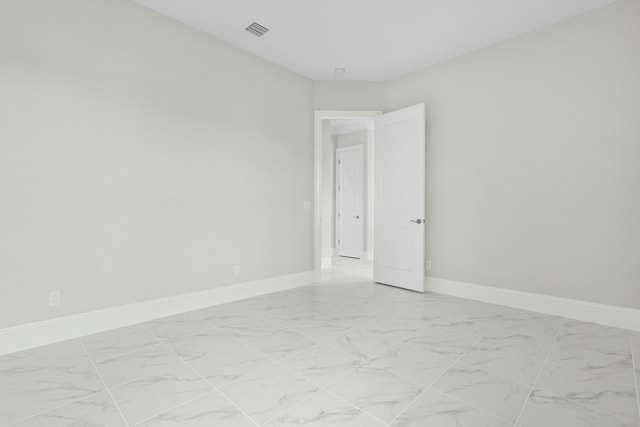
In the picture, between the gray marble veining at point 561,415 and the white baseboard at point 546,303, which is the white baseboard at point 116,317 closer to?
the white baseboard at point 546,303

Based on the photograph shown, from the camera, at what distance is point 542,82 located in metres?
3.33

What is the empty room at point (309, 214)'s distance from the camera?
192 cm

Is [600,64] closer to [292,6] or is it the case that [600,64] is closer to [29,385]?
[292,6]

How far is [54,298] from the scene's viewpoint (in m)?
2.54

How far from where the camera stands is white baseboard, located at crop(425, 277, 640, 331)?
289 centimetres

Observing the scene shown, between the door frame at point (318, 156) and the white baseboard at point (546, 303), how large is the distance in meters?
1.64

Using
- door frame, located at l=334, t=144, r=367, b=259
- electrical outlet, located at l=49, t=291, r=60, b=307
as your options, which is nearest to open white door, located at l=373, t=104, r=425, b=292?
door frame, located at l=334, t=144, r=367, b=259

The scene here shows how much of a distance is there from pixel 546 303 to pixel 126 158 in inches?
175

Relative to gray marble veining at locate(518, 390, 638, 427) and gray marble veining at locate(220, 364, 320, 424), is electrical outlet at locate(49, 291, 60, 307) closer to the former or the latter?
gray marble veining at locate(220, 364, 320, 424)

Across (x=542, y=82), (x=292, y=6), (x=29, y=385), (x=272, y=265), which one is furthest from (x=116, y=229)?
(x=542, y=82)

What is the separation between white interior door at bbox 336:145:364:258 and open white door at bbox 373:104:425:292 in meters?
2.47

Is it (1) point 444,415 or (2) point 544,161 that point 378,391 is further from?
(2) point 544,161

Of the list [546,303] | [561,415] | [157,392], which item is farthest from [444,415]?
[546,303]

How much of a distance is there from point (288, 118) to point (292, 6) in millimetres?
1547
